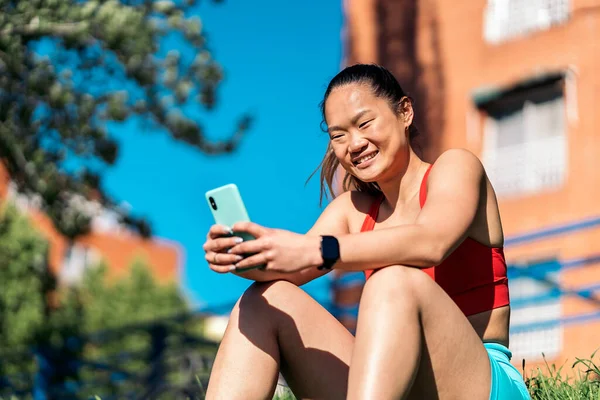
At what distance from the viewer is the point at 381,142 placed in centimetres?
284

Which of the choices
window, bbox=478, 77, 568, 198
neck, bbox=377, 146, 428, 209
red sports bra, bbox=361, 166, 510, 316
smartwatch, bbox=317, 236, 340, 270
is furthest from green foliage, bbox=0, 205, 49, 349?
smartwatch, bbox=317, 236, 340, 270

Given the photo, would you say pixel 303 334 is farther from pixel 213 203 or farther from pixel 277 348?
pixel 213 203

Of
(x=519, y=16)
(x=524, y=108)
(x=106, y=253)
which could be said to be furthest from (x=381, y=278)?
(x=106, y=253)

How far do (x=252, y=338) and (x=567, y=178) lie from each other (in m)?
12.1

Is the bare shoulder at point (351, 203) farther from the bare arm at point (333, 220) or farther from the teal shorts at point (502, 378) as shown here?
the teal shorts at point (502, 378)

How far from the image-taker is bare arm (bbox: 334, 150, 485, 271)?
243 centimetres

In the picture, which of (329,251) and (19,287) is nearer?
(329,251)

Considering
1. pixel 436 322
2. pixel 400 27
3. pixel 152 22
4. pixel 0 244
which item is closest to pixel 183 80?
pixel 152 22

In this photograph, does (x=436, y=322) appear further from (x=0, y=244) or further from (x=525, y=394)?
(x=0, y=244)

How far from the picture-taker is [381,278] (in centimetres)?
238

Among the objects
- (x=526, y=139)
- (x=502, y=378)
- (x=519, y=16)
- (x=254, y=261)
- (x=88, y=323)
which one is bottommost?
(x=502, y=378)

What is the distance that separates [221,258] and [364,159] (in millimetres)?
631

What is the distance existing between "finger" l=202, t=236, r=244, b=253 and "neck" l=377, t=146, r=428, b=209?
718 mm

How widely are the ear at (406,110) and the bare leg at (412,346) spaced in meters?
0.70
